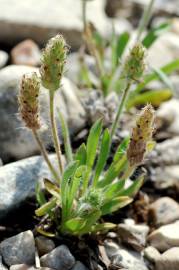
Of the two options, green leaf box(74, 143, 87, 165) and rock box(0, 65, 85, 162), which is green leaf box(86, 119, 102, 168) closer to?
green leaf box(74, 143, 87, 165)

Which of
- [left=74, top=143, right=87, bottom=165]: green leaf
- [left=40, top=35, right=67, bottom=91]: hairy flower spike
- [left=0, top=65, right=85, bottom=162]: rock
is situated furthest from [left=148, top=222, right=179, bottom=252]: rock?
[left=40, top=35, right=67, bottom=91]: hairy flower spike

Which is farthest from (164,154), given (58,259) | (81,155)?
(58,259)

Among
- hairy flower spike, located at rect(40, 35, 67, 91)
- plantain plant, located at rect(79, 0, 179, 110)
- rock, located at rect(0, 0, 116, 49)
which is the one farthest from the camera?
rock, located at rect(0, 0, 116, 49)

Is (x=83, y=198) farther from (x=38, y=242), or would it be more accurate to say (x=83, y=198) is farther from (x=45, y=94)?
(x=45, y=94)

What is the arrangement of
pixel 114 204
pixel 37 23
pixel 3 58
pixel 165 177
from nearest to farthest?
1. pixel 114 204
2. pixel 165 177
3. pixel 3 58
4. pixel 37 23

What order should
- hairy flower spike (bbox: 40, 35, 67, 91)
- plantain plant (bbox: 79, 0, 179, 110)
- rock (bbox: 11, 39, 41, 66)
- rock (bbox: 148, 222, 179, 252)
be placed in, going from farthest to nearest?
1. rock (bbox: 11, 39, 41, 66)
2. plantain plant (bbox: 79, 0, 179, 110)
3. rock (bbox: 148, 222, 179, 252)
4. hairy flower spike (bbox: 40, 35, 67, 91)

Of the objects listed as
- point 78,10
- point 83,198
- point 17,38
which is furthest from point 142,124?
point 78,10

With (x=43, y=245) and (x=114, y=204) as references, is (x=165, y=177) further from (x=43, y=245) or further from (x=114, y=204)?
(x=43, y=245)
